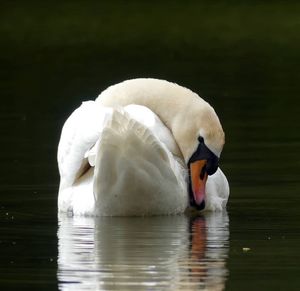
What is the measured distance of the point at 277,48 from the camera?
1131 inches

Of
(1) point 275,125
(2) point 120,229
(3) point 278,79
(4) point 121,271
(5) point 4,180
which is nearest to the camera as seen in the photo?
(4) point 121,271

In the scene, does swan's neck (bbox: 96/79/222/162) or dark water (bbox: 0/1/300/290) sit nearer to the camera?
dark water (bbox: 0/1/300/290)

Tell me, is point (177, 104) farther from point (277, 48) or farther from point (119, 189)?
point (277, 48)

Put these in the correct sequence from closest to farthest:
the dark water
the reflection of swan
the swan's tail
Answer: the reflection of swan < the dark water < the swan's tail

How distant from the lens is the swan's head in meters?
11.1

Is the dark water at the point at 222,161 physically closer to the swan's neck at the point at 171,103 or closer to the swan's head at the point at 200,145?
the swan's head at the point at 200,145

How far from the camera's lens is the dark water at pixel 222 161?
884cm

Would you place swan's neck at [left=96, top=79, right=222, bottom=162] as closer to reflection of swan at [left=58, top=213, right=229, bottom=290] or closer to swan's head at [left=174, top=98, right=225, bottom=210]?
swan's head at [left=174, top=98, right=225, bottom=210]

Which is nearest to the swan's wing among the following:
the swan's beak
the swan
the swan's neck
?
the swan

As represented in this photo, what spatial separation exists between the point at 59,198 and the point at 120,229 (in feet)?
3.51

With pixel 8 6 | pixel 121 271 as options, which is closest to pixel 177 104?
pixel 121 271

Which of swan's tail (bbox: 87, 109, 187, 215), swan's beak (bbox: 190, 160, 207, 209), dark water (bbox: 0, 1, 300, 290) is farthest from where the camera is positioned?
swan's beak (bbox: 190, 160, 207, 209)

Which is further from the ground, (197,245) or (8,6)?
(8,6)

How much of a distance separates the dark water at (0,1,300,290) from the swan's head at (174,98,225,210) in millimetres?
225
